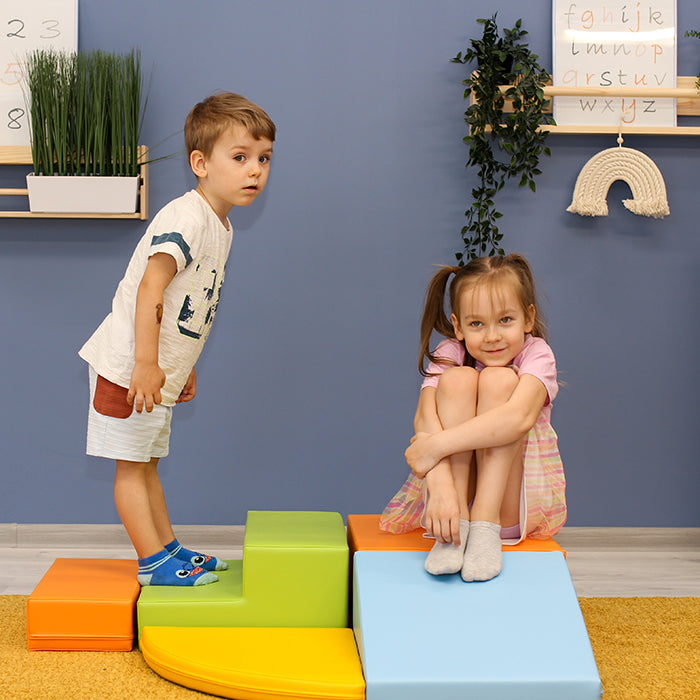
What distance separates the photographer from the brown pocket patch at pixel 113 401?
133 cm

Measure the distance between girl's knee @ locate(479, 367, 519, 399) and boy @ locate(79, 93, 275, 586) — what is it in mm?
501

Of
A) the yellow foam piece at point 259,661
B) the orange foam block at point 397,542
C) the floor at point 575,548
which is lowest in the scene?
the floor at point 575,548

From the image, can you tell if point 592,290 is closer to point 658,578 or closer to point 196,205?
point 658,578

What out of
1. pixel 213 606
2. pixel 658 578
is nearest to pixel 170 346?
pixel 213 606

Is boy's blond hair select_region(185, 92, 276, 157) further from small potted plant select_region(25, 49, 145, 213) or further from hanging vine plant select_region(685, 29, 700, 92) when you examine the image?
hanging vine plant select_region(685, 29, 700, 92)

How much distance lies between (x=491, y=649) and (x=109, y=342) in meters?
0.80

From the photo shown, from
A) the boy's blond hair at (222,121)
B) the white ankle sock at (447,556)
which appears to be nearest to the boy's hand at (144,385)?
the boy's blond hair at (222,121)

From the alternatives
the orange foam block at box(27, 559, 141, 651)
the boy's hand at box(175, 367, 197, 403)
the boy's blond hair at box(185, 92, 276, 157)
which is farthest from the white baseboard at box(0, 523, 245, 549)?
the boy's blond hair at box(185, 92, 276, 157)

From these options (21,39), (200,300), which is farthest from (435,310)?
(21,39)

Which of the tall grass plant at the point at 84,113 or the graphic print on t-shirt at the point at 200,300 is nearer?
the graphic print on t-shirt at the point at 200,300

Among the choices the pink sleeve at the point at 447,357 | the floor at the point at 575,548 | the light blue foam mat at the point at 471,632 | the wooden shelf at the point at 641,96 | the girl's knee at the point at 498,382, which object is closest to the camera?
the light blue foam mat at the point at 471,632

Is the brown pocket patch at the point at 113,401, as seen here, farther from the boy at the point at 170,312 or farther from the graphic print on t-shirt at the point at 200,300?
the graphic print on t-shirt at the point at 200,300

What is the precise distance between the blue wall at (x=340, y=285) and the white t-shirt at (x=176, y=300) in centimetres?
53

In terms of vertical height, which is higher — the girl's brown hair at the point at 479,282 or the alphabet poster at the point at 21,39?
the alphabet poster at the point at 21,39
